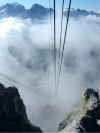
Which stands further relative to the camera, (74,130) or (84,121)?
(84,121)

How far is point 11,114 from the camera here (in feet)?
129

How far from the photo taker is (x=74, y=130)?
29.2m

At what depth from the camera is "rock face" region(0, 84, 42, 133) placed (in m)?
35.6

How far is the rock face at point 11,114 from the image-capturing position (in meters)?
35.6

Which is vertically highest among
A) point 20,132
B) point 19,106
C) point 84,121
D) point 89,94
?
point 84,121

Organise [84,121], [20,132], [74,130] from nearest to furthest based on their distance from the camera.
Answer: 1. [74,130]
2. [84,121]
3. [20,132]

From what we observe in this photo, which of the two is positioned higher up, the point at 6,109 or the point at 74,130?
the point at 74,130

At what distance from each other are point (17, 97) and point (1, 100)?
18.3ft

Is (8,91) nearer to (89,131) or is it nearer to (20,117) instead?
(20,117)

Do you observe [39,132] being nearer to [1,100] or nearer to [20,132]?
[20,132]

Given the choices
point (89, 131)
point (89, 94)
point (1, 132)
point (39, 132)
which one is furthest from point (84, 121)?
point (89, 94)

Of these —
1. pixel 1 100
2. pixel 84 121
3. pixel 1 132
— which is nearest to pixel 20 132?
pixel 1 132

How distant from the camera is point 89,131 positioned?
98.6 ft

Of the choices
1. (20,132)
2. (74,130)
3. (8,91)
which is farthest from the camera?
(8,91)
